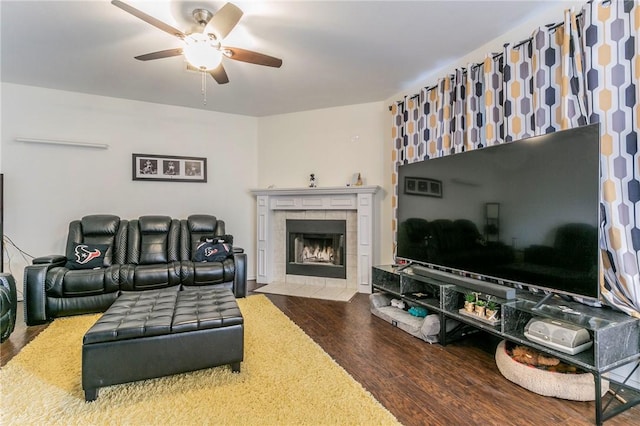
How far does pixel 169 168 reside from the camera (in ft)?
15.2

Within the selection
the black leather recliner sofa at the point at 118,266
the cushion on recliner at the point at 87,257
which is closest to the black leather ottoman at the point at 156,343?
the black leather recliner sofa at the point at 118,266

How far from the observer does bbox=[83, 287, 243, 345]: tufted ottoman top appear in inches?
72.9

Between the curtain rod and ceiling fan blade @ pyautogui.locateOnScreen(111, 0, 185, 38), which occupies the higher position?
ceiling fan blade @ pyautogui.locateOnScreen(111, 0, 185, 38)

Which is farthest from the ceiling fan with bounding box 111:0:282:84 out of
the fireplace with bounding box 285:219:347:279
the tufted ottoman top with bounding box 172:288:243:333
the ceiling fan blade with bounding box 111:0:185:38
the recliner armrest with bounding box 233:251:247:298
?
the fireplace with bounding box 285:219:347:279

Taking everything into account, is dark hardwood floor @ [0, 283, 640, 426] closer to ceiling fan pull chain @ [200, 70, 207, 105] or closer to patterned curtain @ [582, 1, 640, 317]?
patterned curtain @ [582, 1, 640, 317]

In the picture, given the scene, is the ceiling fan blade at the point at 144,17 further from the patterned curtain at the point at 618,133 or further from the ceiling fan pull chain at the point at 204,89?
the patterned curtain at the point at 618,133

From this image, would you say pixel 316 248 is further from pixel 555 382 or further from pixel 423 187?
pixel 555 382

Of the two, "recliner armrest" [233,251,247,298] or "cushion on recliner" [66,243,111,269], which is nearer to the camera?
"cushion on recliner" [66,243,111,269]

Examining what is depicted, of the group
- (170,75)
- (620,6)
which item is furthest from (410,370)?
(170,75)

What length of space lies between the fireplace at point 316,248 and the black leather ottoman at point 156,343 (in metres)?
2.53

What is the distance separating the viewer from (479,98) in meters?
2.87

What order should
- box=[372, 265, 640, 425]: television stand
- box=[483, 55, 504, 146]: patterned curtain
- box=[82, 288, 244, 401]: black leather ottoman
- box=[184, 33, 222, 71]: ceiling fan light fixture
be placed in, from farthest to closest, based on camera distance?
box=[483, 55, 504, 146]: patterned curtain < box=[184, 33, 222, 71]: ceiling fan light fixture < box=[82, 288, 244, 401]: black leather ottoman < box=[372, 265, 640, 425]: television stand

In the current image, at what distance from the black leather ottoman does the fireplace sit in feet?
8.29

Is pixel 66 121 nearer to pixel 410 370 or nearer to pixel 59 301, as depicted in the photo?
pixel 59 301
